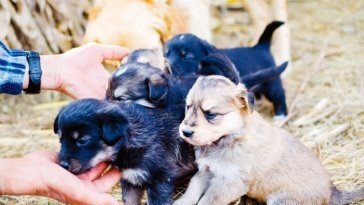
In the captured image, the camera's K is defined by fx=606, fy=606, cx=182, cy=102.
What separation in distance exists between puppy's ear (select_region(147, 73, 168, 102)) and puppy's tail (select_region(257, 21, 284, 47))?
164cm

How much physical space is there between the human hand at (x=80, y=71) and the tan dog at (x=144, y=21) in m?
0.74

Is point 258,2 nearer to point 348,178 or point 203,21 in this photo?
point 203,21

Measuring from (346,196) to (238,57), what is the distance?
187 centimetres

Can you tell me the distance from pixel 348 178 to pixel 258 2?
101 inches

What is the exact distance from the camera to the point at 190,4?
5902 millimetres

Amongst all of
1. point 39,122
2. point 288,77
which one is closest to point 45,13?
point 39,122

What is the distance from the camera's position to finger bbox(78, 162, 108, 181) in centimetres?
340

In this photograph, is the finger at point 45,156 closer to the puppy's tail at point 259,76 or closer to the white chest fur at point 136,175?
the white chest fur at point 136,175

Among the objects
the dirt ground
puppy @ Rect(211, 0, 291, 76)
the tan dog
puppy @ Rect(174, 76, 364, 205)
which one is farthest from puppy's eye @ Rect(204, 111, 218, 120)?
puppy @ Rect(211, 0, 291, 76)

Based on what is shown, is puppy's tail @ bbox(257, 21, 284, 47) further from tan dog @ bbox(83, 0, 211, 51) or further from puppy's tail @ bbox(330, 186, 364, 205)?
puppy's tail @ bbox(330, 186, 364, 205)

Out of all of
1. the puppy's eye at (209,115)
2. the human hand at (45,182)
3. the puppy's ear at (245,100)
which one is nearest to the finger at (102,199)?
the human hand at (45,182)

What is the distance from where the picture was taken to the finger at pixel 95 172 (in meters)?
3.40

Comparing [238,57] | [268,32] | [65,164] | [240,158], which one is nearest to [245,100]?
[240,158]

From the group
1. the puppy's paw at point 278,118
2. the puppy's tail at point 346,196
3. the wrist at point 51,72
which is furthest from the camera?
the puppy's paw at point 278,118
